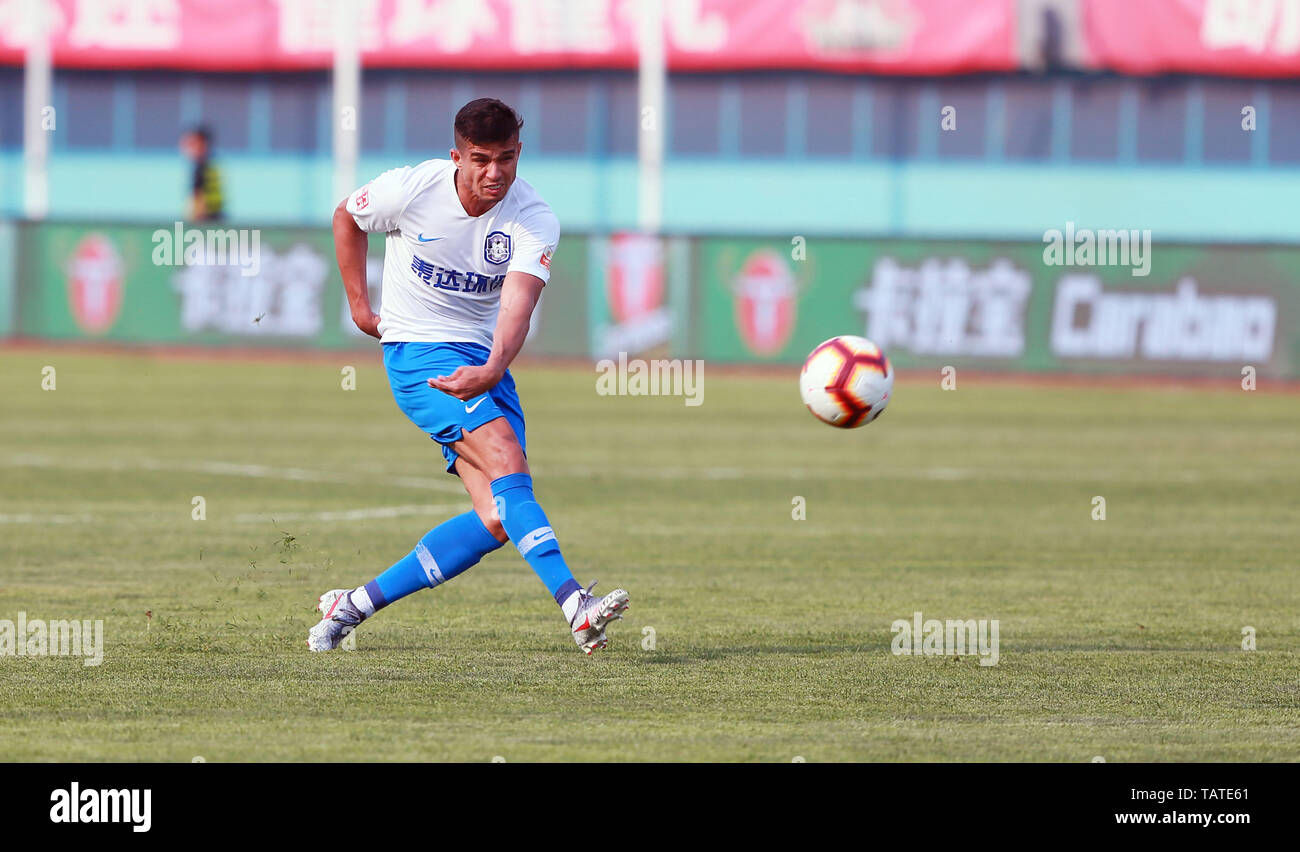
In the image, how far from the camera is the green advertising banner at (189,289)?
27141 mm

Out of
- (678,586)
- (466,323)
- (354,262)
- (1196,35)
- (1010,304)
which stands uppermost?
(1196,35)

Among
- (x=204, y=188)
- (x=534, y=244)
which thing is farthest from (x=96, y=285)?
(x=534, y=244)

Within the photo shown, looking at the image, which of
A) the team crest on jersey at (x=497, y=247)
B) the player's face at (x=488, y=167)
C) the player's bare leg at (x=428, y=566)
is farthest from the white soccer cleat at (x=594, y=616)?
the player's face at (x=488, y=167)

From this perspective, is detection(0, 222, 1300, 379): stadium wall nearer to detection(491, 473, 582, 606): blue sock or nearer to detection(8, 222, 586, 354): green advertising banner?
detection(8, 222, 586, 354): green advertising banner

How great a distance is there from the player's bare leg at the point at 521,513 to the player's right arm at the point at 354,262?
0.66 m

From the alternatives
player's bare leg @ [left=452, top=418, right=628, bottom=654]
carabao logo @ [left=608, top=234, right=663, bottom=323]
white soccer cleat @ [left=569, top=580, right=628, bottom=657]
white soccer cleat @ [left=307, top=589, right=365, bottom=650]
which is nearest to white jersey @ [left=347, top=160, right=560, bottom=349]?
player's bare leg @ [left=452, top=418, right=628, bottom=654]

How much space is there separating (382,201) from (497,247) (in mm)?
492

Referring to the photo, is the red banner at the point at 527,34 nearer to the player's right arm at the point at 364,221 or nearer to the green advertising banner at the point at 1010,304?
the green advertising banner at the point at 1010,304

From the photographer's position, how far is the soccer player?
26.6ft

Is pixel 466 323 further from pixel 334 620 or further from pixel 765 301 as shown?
pixel 765 301

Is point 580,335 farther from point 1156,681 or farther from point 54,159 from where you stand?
point 54,159

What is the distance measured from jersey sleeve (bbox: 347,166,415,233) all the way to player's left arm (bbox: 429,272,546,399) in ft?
1.99

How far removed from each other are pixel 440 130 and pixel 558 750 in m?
41.4

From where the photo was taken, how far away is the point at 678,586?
1085 centimetres
